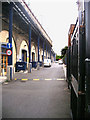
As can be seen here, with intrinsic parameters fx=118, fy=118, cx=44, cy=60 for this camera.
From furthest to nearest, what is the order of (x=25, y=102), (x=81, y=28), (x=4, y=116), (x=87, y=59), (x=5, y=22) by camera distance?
(x=5, y=22)
(x=25, y=102)
(x=4, y=116)
(x=81, y=28)
(x=87, y=59)

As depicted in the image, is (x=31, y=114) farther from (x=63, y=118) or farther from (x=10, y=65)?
(x=10, y=65)

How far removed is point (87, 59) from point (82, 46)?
1.05ft

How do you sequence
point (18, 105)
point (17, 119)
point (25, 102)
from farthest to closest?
point (25, 102) < point (18, 105) < point (17, 119)

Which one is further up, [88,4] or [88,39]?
[88,4]

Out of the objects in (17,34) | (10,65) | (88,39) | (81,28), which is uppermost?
(17,34)

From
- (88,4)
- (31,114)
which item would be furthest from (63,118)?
(88,4)

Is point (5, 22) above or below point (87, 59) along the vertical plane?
above

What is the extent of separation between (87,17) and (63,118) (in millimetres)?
2804

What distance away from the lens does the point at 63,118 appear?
10.9ft

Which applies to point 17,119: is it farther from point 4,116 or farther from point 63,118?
point 63,118

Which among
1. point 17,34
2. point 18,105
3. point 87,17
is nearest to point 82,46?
point 87,17

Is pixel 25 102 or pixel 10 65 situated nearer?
pixel 25 102

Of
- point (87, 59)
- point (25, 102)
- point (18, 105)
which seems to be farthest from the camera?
point (25, 102)

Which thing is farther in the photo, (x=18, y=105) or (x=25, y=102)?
(x=25, y=102)
